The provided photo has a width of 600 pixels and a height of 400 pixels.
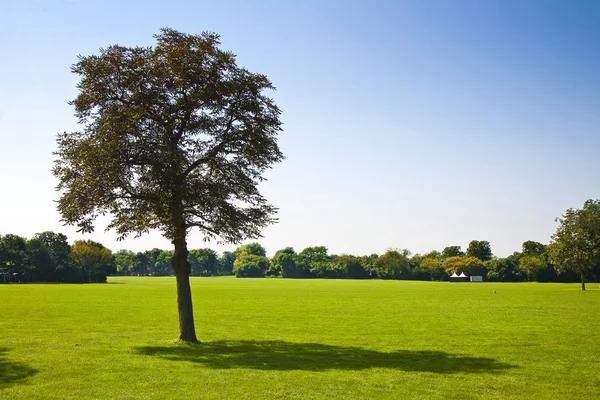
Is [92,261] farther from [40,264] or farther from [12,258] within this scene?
[12,258]

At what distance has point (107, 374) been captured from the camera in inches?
747

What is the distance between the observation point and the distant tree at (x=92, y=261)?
168625 mm

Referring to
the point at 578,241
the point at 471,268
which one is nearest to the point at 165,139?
the point at 578,241

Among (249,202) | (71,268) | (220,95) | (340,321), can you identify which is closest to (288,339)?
(249,202)

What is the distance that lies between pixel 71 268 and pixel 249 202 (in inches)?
5954

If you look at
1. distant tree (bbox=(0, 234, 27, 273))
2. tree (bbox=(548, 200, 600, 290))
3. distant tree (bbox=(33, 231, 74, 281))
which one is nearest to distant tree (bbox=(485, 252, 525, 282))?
tree (bbox=(548, 200, 600, 290))

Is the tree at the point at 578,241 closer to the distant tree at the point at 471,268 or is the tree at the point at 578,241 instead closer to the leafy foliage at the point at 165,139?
the leafy foliage at the point at 165,139

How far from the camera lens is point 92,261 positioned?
18612 cm

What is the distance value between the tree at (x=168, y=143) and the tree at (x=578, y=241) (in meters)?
84.0

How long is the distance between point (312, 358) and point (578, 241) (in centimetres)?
8606

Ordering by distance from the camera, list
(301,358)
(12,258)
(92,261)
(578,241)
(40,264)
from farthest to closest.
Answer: (92,261)
(40,264)
(12,258)
(578,241)
(301,358)

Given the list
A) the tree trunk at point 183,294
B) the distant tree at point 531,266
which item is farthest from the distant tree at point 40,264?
the tree trunk at point 183,294

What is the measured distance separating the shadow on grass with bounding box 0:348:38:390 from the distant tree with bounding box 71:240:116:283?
509 ft

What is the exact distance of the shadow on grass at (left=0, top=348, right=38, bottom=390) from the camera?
17.5m
